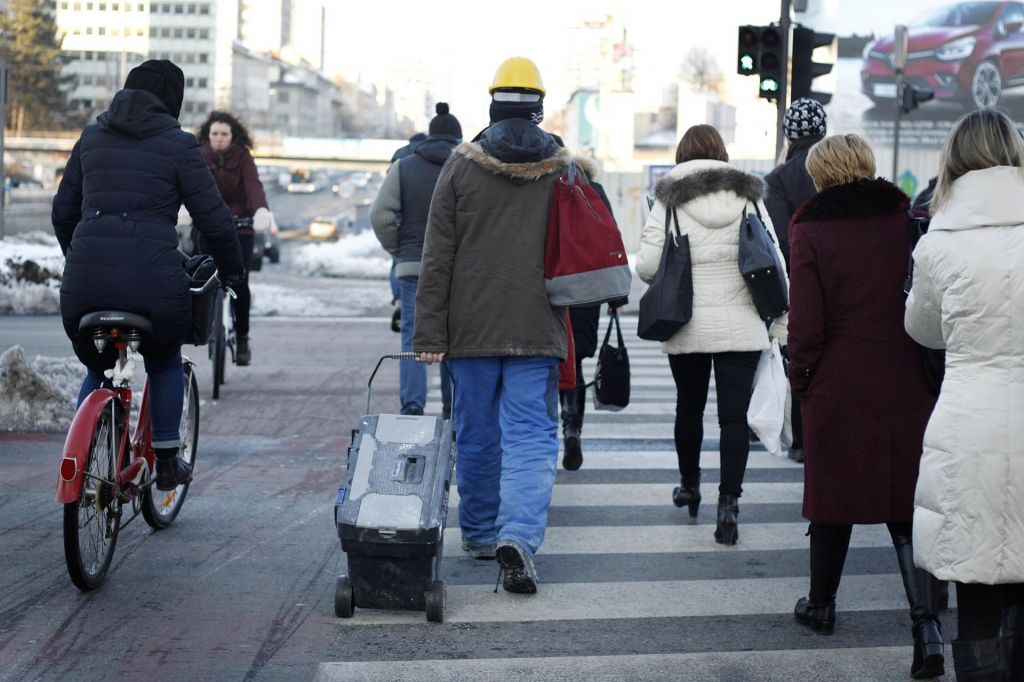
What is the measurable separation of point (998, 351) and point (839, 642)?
139cm

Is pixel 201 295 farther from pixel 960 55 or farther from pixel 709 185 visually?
pixel 960 55

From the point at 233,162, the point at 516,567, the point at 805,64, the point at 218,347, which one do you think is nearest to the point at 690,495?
the point at 516,567

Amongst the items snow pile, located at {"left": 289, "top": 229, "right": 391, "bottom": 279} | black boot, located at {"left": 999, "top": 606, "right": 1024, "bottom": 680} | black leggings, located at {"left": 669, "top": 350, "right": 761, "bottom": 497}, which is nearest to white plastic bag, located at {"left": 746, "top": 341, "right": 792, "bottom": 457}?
black leggings, located at {"left": 669, "top": 350, "right": 761, "bottom": 497}

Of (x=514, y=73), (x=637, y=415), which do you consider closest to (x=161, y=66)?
(x=514, y=73)

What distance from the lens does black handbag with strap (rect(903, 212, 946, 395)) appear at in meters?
4.68

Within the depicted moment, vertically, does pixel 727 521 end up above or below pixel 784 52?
below

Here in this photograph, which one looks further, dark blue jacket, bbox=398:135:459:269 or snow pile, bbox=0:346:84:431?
snow pile, bbox=0:346:84:431

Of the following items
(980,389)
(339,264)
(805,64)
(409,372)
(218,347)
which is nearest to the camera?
(980,389)

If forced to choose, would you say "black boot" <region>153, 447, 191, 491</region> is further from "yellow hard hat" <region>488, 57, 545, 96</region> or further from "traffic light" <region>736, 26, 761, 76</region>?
"traffic light" <region>736, 26, 761, 76</region>

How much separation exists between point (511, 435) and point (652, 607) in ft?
2.72

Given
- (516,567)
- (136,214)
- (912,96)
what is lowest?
(516,567)

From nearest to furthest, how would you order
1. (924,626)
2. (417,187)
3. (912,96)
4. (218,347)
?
(924,626) < (417,187) < (218,347) < (912,96)

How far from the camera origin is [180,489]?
6.31m

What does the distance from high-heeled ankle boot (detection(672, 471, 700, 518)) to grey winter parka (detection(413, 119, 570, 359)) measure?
→ 1.51m
